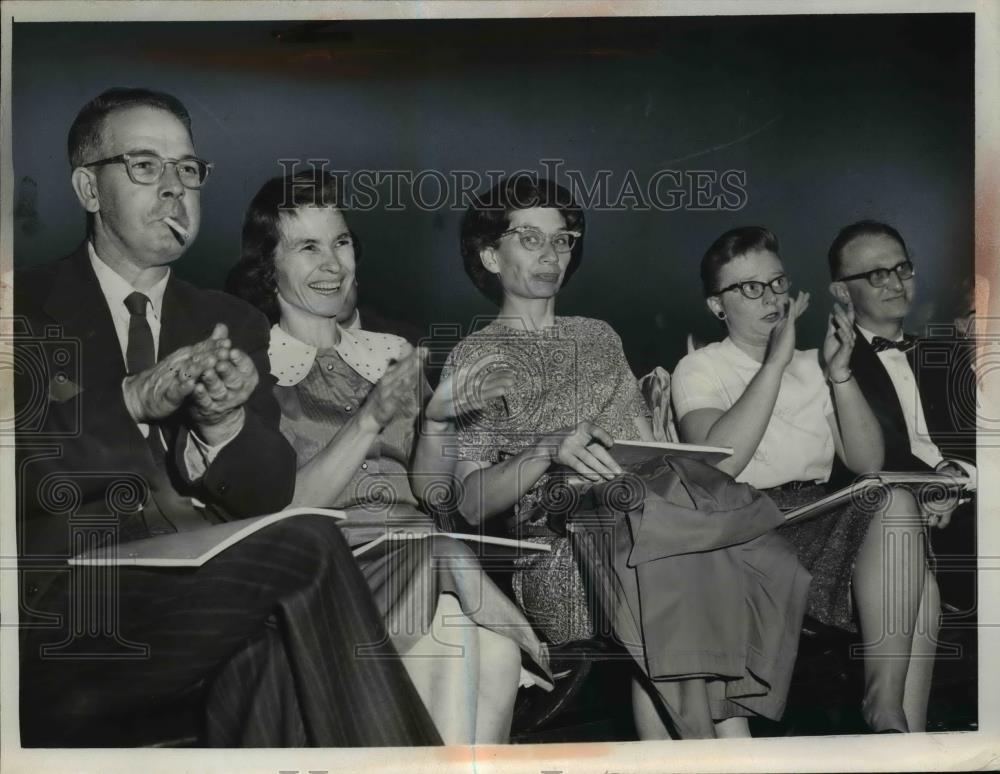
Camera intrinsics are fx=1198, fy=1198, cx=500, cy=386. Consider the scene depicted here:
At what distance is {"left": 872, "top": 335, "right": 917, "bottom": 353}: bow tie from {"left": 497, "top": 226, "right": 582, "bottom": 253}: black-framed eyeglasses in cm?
116

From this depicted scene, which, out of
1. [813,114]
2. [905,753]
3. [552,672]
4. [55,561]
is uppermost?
[813,114]

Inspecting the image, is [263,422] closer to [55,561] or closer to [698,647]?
[55,561]

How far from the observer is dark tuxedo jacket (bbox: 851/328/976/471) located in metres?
4.38

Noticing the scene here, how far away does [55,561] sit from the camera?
4.23 meters

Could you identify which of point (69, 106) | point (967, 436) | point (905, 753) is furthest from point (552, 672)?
point (69, 106)

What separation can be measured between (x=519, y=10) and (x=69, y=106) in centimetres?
164

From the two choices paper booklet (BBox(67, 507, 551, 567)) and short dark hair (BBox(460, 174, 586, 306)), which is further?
short dark hair (BBox(460, 174, 586, 306))

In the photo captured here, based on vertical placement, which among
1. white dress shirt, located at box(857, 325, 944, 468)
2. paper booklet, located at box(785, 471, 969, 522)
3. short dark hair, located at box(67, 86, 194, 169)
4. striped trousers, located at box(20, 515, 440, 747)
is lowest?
striped trousers, located at box(20, 515, 440, 747)

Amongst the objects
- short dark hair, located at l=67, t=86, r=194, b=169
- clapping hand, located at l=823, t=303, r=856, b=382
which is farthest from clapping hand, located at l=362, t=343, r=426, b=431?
clapping hand, located at l=823, t=303, r=856, b=382

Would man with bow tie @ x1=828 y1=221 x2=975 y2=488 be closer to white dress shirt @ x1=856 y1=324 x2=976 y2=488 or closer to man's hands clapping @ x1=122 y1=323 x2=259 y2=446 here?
white dress shirt @ x1=856 y1=324 x2=976 y2=488

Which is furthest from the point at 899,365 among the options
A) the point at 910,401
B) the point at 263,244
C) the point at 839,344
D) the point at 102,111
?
the point at 102,111

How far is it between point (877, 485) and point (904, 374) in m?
0.42

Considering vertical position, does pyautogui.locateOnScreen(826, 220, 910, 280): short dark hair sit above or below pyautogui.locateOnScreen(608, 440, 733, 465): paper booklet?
above

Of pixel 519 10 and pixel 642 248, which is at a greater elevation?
pixel 519 10
